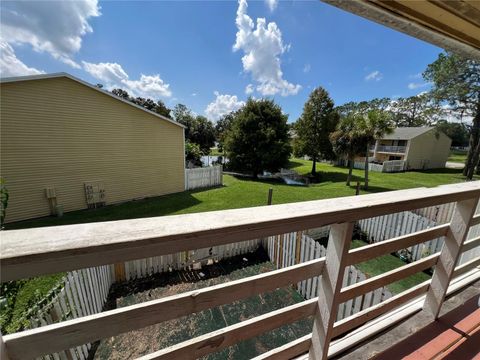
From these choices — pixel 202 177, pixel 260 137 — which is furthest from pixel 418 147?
pixel 202 177

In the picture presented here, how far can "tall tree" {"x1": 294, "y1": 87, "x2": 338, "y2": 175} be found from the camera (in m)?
17.8

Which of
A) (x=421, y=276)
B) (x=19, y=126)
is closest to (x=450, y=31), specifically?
(x=421, y=276)

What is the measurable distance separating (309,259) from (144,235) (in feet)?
14.8

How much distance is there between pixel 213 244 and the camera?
2.03 ft

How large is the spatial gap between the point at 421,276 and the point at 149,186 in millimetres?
10371

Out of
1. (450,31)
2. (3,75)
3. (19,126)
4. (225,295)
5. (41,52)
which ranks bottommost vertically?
(225,295)

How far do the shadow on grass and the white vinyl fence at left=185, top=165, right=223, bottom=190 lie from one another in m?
1.78

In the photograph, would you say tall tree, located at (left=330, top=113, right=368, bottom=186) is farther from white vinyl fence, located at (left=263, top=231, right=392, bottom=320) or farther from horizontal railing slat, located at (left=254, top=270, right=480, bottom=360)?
horizontal railing slat, located at (left=254, top=270, right=480, bottom=360)

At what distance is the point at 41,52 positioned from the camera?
7.51m

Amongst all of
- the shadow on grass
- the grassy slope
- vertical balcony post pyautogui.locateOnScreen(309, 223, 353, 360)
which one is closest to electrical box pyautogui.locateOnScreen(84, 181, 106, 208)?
the shadow on grass

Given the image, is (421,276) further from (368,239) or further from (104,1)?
(104,1)

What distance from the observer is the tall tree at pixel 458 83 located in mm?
16094

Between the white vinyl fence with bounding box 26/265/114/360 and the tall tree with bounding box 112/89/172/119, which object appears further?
the tall tree with bounding box 112/89/172/119

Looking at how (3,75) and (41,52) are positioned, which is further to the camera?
(41,52)
